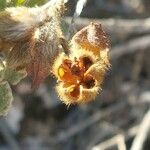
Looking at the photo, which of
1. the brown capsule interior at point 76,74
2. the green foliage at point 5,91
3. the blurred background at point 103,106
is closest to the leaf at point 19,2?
the green foliage at point 5,91

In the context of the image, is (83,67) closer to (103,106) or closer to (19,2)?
(19,2)

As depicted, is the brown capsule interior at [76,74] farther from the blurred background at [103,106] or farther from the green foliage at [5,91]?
the blurred background at [103,106]

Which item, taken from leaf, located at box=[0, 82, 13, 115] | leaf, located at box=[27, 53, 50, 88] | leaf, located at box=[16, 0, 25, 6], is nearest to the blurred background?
leaf, located at box=[16, 0, 25, 6]

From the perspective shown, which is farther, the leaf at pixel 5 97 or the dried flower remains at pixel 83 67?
the leaf at pixel 5 97

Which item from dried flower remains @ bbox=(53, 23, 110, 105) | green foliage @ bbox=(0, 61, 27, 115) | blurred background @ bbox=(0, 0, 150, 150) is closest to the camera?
dried flower remains @ bbox=(53, 23, 110, 105)

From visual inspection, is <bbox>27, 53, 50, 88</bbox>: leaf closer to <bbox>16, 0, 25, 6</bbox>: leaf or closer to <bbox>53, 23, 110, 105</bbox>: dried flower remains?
<bbox>53, 23, 110, 105</bbox>: dried flower remains

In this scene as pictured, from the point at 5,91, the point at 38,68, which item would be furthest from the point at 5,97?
the point at 38,68
